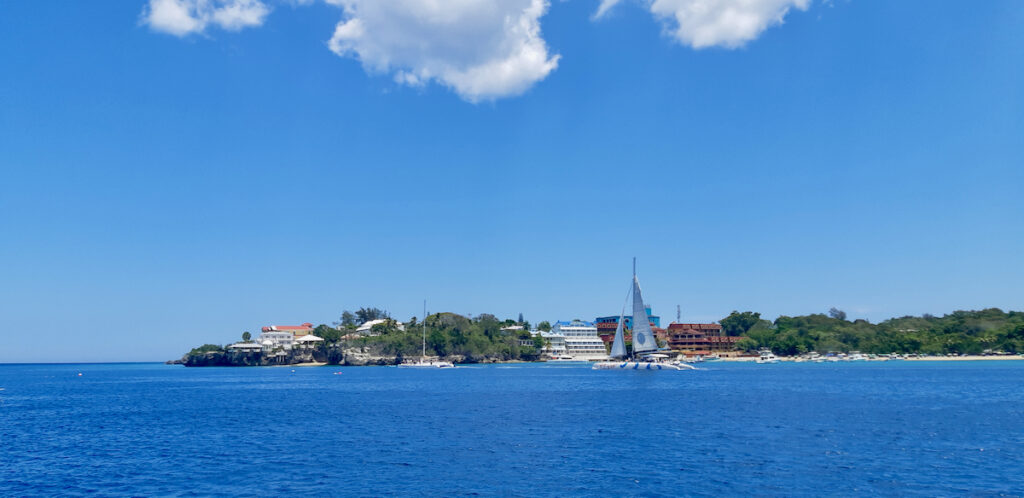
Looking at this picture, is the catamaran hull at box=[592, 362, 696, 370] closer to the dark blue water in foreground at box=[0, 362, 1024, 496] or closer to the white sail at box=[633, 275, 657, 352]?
the white sail at box=[633, 275, 657, 352]

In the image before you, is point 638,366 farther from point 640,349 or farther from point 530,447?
point 530,447

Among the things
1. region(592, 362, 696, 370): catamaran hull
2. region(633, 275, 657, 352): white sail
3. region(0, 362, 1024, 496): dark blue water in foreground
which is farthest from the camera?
region(592, 362, 696, 370): catamaran hull

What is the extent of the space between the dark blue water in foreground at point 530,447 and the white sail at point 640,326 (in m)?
63.3

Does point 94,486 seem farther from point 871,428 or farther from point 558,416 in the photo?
point 871,428

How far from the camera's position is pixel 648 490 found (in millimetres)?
30188

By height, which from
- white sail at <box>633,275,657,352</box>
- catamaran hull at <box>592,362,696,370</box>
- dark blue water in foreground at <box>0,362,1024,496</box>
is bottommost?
catamaran hull at <box>592,362,696,370</box>

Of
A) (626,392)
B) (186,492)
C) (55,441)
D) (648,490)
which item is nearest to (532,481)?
(648,490)

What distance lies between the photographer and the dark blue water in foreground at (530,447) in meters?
31.6

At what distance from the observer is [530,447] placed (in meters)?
41.5

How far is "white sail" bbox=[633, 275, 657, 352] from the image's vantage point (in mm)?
138750

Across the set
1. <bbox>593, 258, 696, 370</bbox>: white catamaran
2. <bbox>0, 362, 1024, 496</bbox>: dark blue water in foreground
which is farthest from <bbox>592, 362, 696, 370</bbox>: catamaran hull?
<bbox>0, 362, 1024, 496</bbox>: dark blue water in foreground

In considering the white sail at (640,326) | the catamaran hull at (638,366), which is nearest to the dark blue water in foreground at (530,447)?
the white sail at (640,326)

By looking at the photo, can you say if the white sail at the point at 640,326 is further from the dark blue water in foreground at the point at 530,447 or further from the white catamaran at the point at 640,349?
the dark blue water in foreground at the point at 530,447

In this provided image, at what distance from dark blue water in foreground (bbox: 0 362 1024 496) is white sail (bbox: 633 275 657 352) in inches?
2492
